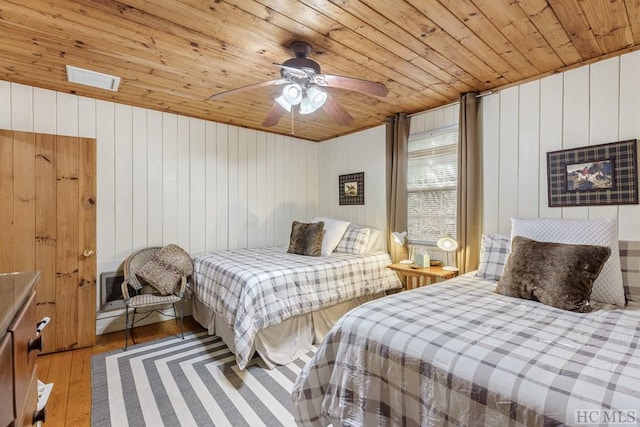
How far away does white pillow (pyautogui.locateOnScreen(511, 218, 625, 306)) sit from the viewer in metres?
1.75

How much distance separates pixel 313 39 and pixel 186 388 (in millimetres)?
2531

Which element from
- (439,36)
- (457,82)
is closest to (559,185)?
(457,82)

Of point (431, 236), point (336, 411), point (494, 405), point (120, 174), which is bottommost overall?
point (336, 411)

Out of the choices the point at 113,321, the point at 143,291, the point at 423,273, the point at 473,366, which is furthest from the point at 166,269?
the point at 473,366

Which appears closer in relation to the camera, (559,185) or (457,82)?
(559,185)

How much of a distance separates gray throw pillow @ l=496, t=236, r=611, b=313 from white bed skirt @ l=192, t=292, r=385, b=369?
1538mm

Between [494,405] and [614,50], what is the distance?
256 cm

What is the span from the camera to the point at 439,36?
1946 millimetres

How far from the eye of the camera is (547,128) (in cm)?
249

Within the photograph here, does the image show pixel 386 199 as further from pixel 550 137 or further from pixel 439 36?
pixel 439 36

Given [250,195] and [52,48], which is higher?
[52,48]

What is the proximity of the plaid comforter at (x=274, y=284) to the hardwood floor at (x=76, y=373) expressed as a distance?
0.61 m

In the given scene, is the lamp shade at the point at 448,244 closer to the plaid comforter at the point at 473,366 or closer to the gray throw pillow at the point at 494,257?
the gray throw pillow at the point at 494,257

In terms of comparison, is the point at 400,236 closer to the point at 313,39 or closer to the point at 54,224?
the point at 313,39
